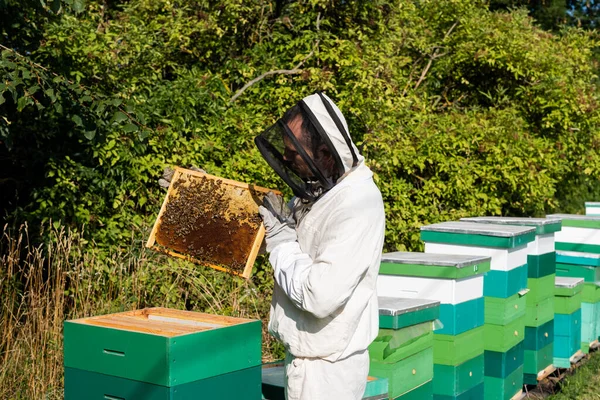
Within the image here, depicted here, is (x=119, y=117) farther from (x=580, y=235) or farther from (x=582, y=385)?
(x=580, y=235)

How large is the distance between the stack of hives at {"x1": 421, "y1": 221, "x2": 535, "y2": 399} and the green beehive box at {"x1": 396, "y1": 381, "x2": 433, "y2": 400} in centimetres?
109

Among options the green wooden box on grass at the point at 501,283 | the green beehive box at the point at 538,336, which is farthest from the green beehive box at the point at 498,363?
the green beehive box at the point at 538,336

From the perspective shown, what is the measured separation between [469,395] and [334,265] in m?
2.48

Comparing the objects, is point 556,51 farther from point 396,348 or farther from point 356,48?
point 396,348

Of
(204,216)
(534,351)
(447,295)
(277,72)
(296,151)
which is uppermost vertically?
(277,72)

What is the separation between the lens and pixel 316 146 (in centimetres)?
256

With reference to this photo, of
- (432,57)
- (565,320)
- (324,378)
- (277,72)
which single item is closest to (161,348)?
A: (324,378)

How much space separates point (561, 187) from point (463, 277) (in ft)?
24.3

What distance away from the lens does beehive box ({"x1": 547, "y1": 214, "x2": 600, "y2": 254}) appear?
7094mm

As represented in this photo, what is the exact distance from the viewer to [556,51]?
9852 mm

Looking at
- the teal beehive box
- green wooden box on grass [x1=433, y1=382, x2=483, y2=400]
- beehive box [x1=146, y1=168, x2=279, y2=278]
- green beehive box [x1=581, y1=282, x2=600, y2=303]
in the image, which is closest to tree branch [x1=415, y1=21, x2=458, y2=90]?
green beehive box [x1=581, y1=282, x2=600, y2=303]

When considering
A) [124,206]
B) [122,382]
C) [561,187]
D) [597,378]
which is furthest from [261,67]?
[561,187]

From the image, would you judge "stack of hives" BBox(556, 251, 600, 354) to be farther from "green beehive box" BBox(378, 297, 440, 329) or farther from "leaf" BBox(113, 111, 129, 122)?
"leaf" BBox(113, 111, 129, 122)

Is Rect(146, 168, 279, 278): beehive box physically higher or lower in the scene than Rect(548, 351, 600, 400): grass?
higher
